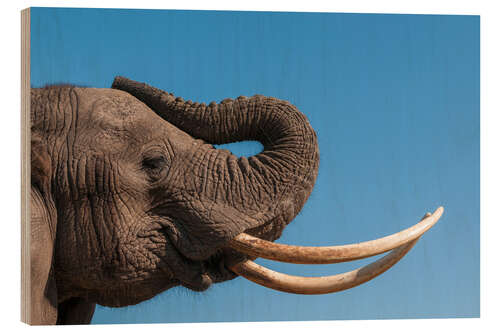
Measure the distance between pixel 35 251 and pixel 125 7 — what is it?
4.87 feet

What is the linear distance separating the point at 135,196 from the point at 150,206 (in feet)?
0.25

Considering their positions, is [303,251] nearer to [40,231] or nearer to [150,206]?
[150,206]

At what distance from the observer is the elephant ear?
287 cm

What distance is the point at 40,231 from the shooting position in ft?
9.41

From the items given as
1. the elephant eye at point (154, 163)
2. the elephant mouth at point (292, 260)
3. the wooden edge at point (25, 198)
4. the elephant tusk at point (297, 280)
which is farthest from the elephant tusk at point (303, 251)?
the wooden edge at point (25, 198)

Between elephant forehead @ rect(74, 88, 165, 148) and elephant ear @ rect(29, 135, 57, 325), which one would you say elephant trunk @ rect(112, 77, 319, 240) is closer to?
elephant forehead @ rect(74, 88, 165, 148)

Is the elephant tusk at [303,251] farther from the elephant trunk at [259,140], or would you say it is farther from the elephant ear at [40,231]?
the elephant ear at [40,231]

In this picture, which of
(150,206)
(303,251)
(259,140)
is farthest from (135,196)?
(303,251)

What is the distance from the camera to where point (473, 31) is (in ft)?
14.1

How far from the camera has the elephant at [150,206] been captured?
2893mm

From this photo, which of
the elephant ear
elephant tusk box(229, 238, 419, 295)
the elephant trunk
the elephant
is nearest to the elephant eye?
the elephant

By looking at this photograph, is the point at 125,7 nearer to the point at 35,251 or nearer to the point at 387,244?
the point at 35,251

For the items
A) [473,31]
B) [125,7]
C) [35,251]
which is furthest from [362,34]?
[35,251]

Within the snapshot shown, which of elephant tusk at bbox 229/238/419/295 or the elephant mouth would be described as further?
elephant tusk at bbox 229/238/419/295
